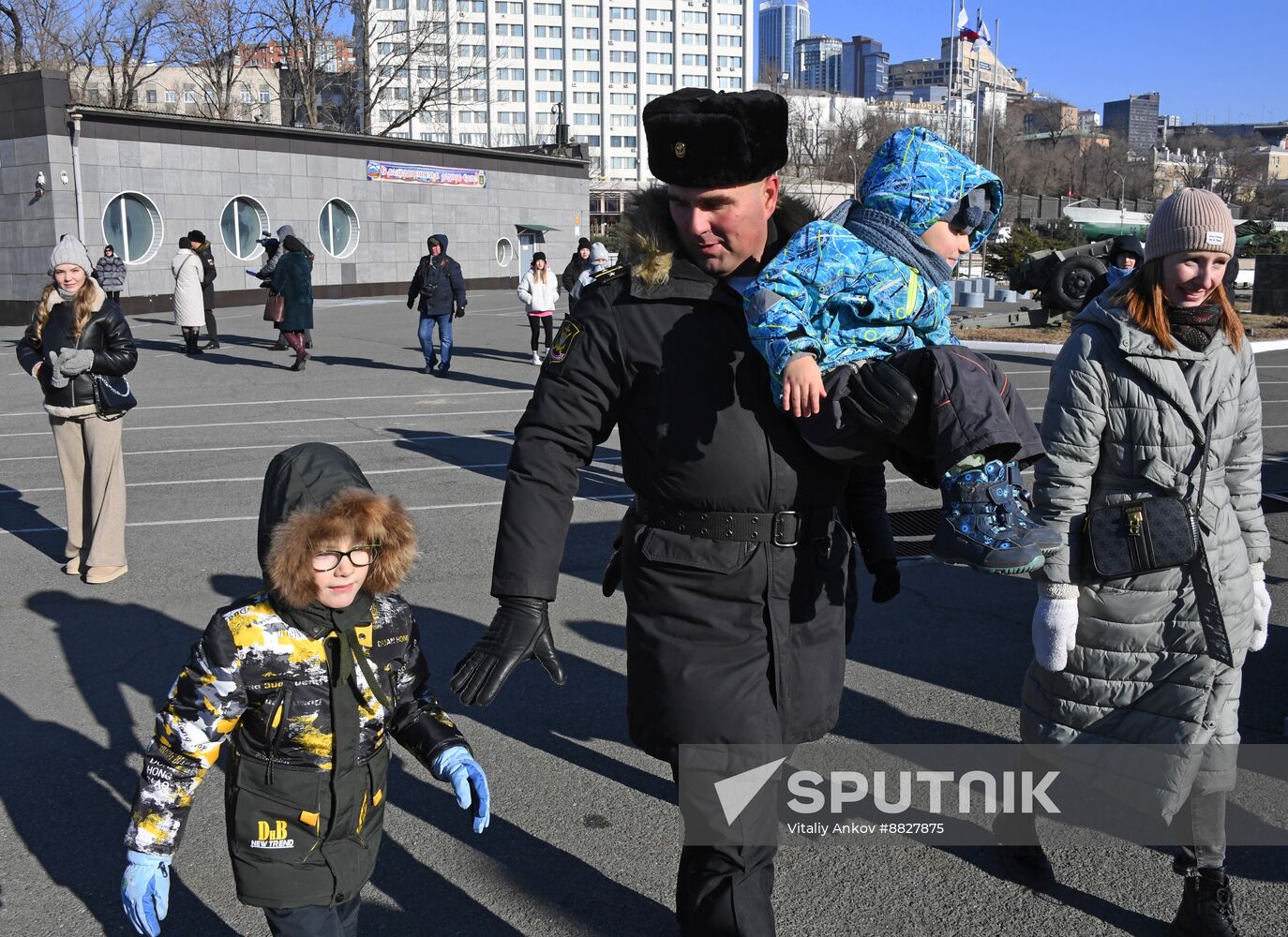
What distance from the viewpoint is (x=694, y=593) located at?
2627mm

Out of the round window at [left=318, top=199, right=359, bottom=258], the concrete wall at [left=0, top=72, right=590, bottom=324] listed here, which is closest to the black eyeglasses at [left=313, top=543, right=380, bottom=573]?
the concrete wall at [left=0, top=72, right=590, bottom=324]

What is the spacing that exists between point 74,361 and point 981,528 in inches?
234

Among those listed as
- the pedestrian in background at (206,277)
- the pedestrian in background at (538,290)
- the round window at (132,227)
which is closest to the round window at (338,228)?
the round window at (132,227)

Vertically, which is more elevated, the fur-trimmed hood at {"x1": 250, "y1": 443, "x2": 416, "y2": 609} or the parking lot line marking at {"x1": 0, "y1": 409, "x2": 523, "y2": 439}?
the fur-trimmed hood at {"x1": 250, "y1": 443, "x2": 416, "y2": 609}

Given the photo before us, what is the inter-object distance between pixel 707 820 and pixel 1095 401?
1.68 m

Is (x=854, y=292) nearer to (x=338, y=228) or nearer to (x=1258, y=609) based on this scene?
(x=1258, y=609)

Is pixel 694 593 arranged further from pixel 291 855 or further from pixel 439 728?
pixel 291 855

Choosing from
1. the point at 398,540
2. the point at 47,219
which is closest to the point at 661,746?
the point at 398,540

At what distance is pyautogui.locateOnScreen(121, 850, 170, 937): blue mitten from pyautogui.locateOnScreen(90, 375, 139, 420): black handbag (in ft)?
15.6

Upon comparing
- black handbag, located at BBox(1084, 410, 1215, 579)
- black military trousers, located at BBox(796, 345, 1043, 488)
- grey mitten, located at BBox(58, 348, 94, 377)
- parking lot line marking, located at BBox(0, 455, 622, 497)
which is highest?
black military trousers, located at BBox(796, 345, 1043, 488)

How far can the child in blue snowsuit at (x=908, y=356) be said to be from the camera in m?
2.28

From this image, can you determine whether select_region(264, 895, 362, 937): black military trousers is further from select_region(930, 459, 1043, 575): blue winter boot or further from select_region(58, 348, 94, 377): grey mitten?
select_region(58, 348, 94, 377): grey mitten

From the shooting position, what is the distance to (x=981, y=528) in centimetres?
232

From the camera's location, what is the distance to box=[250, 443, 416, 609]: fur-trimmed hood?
8.69 feet
